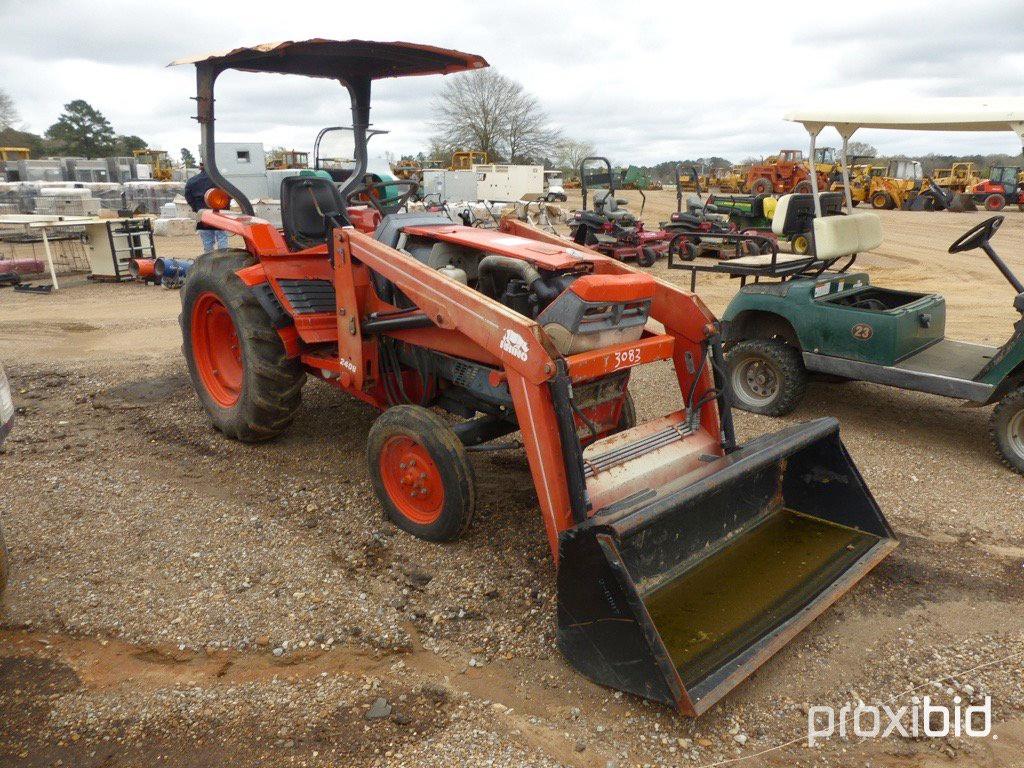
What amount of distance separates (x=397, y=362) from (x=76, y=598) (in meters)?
1.81

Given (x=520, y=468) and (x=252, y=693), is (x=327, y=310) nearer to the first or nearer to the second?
(x=520, y=468)

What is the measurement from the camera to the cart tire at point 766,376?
5.30 m

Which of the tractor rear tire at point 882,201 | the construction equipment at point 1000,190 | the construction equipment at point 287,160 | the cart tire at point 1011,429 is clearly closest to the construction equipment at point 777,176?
the tractor rear tire at point 882,201

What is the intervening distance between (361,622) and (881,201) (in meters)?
26.3

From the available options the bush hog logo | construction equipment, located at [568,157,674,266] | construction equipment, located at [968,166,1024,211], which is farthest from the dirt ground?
construction equipment, located at [968,166,1024,211]

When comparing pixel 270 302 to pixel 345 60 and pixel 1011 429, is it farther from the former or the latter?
pixel 1011 429

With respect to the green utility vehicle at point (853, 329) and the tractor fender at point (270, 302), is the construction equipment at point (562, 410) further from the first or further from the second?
the green utility vehicle at point (853, 329)

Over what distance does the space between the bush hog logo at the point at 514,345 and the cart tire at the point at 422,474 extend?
1.81 ft

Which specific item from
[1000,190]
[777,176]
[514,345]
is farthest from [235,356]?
[1000,190]

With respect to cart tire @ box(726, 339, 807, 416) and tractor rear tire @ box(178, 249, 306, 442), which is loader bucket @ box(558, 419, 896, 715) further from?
tractor rear tire @ box(178, 249, 306, 442)

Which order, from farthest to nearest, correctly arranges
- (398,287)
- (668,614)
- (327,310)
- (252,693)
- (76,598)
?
(327,310), (398,287), (76,598), (668,614), (252,693)

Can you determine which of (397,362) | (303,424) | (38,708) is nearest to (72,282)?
(303,424)

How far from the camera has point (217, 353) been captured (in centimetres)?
506

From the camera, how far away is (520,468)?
4449 millimetres
